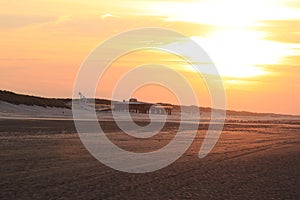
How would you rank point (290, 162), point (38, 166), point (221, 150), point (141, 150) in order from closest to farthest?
point (38, 166), point (290, 162), point (141, 150), point (221, 150)

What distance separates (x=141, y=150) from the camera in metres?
28.0

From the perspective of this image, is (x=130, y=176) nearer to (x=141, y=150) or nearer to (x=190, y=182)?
(x=190, y=182)

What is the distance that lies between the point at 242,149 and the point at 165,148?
4316mm

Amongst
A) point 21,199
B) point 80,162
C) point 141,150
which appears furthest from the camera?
point 141,150

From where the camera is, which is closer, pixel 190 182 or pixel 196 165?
pixel 190 182

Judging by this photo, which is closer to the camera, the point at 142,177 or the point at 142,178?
the point at 142,178

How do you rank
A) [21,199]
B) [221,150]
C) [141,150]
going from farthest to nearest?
[221,150] < [141,150] < [21,199]

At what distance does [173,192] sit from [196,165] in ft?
21.9

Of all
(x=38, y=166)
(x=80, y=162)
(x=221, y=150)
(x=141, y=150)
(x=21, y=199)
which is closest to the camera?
(x=21, y=199)

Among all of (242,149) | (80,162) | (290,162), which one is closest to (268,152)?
(242,149)

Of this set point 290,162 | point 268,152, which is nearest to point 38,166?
point 290,162

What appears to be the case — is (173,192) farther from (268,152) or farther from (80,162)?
(268,152)

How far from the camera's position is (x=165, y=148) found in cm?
3012

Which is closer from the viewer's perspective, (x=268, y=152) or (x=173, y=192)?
(x=173, y=192)
